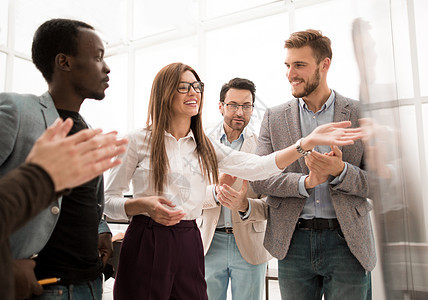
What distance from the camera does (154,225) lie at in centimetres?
134

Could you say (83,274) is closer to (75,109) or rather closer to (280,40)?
(75,109)

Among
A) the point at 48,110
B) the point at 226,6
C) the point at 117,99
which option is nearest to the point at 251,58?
the point at 226,6

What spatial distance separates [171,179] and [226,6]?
3.94 m

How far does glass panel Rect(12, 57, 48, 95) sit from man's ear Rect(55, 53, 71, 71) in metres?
4.05

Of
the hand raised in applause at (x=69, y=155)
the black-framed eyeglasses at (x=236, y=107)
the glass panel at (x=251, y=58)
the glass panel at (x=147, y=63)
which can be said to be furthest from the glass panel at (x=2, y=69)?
the hand raised in applause at (x=69, y=155)

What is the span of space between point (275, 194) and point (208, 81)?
11.4ft

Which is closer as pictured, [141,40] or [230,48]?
[230,48]

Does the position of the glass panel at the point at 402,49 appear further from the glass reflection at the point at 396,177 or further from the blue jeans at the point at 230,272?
the blue jeans at the point at 230,272

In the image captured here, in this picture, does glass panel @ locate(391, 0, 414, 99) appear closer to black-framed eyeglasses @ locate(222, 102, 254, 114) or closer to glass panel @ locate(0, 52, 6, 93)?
black-framed eyeglasses @ locate(222, 102, 254, 114)

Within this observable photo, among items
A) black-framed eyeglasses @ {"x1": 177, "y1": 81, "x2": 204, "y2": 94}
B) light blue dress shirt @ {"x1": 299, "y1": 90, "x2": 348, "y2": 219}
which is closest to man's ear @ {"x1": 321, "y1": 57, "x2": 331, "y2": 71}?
light blue dress shirt @ {"x1": 299, "y1": 90, "x2": 348, "y2": 219}

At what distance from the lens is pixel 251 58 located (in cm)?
437

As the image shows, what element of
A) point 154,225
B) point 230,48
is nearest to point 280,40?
point 230,48

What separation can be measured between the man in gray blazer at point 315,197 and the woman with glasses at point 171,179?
5.0 inches

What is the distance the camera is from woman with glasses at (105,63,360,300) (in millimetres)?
1293
